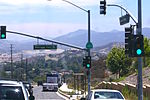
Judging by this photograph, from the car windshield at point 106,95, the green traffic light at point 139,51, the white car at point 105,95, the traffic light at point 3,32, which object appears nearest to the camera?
the white car at point 105,95

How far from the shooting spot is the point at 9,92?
630 inches

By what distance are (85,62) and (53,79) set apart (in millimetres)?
44365

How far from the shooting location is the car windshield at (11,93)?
624 inches

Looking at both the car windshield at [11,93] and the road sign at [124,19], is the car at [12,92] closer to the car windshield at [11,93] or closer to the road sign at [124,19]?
the car windshield at [11,93]

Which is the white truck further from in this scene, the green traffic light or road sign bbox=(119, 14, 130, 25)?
the green traffic light

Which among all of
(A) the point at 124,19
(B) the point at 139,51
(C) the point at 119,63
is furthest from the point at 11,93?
(C) the point at 119,63

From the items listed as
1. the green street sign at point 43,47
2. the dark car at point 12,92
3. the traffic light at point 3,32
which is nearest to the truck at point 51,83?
the green street sign at point 43,47

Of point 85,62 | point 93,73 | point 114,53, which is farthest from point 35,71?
point 85,62

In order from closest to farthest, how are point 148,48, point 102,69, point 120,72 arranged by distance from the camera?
point 148,48
point 120,72
point 102,69

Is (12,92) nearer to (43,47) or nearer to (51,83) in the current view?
(43,47)

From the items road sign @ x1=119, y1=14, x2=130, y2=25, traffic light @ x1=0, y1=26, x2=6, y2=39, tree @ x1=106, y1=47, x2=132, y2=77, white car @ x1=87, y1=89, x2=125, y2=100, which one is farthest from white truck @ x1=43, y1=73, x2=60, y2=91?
white car @ x1=87, y1=89, x2=125, y2=100

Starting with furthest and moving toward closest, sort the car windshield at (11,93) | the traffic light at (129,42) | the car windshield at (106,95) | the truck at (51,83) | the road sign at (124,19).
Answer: the truck at (51,83) → the road sign at (124,19) → the traffic light at (129,42) → the car windshield at (106,95) → the car windshield at (11,93)

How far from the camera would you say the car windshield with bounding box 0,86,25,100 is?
1586cm

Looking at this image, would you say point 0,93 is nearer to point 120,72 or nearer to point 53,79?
point 120,72
